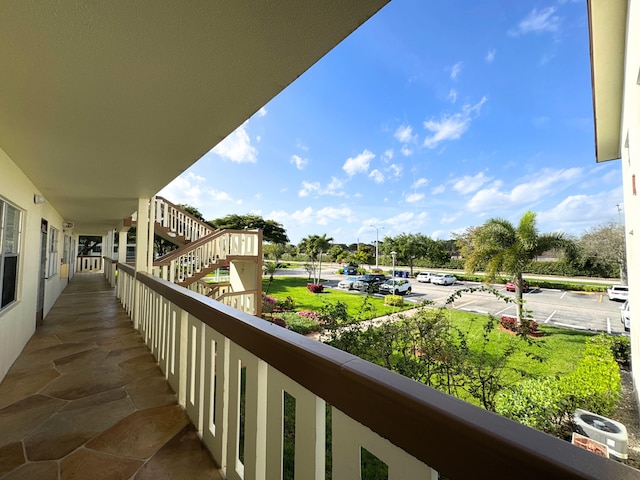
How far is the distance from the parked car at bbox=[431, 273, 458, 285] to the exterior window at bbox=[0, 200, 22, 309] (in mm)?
18957

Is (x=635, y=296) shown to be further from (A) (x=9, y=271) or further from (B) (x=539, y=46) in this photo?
(B) (x=539, y=46)

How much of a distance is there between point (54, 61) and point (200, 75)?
696 millimetres

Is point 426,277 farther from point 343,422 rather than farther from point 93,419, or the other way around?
point 343,422

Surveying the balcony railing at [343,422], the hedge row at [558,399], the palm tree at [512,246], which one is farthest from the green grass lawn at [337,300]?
the balcony railing at [343,422]

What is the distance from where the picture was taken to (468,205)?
3744 cm

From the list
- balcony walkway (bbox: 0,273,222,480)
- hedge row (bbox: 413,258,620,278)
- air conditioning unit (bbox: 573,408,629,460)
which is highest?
hedge row (bbox: 413,258,620,278)

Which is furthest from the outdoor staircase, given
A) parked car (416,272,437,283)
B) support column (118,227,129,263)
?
parked car (416,272,437,283)

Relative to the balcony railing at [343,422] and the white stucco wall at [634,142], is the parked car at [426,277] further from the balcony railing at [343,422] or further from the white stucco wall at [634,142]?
the balcony railing at [343,422]

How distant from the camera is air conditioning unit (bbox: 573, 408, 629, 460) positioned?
3104 mm

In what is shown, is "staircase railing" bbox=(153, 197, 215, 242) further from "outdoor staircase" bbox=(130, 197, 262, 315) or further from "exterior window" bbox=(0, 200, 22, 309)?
"exterior window" bbox=(0, 200, 22, 309)

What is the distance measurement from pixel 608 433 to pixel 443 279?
18.1 m

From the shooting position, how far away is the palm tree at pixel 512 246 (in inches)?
427

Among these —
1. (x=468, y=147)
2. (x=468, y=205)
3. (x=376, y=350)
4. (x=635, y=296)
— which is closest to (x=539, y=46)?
(x=468, y=147)

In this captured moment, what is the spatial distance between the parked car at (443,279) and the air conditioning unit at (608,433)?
15.5 meters
